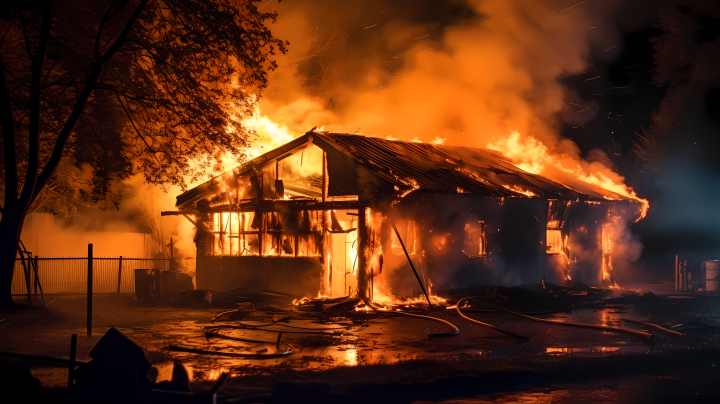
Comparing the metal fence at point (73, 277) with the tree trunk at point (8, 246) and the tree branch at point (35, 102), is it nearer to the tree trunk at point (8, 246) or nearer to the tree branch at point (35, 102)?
the tree trunk at point (8, 246)

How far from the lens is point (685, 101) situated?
130 feet

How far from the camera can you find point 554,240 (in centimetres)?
2408

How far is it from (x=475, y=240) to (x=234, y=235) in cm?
841

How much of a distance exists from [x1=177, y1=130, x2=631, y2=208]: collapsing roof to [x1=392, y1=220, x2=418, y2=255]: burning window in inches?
50.3

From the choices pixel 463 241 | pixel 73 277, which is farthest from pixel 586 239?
pixel 73 277

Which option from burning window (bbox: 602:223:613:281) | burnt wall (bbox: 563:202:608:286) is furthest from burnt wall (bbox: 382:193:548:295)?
burning window (bbox: 602:223:613:281)

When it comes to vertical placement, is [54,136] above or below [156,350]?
above

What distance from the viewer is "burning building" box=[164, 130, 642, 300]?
18688 millimetres

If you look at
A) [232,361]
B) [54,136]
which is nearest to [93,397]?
[232,361]

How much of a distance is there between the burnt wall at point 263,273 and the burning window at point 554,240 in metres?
9.52

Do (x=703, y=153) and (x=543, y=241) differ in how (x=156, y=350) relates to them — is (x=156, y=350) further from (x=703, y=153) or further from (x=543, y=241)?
(x=703, y=153)

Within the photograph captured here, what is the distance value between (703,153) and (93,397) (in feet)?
133

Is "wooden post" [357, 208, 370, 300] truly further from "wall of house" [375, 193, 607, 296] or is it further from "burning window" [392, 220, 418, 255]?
"burning window" [392, 220, 418, 255]

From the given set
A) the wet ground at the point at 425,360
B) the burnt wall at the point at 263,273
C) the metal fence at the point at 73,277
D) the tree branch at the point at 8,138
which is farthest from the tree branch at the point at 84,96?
the metal fence at the point at 73,277
